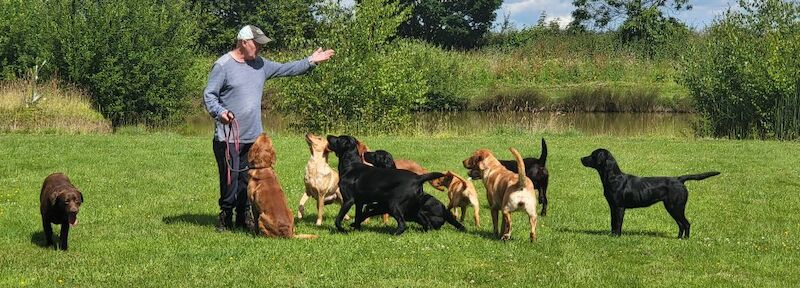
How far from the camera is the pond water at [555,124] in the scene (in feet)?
86.2

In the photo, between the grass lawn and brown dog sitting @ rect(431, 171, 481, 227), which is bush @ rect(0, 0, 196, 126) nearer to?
the grass lawn

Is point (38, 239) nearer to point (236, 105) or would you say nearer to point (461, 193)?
point (236, 105)

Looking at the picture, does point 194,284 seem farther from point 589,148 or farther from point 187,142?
point 589,148

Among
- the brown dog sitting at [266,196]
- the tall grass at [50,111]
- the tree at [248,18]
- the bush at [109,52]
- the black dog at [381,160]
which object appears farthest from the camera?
the tree at [248,18]

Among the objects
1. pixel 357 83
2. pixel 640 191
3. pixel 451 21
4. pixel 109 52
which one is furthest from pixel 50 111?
pixel 451 21

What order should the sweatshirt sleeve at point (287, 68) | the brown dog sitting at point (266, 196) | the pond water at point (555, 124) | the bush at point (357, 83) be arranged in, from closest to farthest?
the brown dog sitting at point (266, 196) → the sweatshirt sleeve at point (287, 68) → the pond water at point (555, 124) → the bush at point (357, 83)

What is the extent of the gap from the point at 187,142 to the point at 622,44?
44.4 metres

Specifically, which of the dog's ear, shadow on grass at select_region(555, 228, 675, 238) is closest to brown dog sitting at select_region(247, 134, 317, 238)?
the dog's ear

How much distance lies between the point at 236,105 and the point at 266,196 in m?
1.13

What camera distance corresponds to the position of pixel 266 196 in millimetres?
8109

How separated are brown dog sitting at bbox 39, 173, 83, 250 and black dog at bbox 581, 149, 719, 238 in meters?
5.84

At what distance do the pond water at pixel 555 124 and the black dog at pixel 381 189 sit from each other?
16.4 meters

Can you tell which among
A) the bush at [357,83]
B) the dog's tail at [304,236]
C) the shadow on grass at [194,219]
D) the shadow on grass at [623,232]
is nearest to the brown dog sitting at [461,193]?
the shadow on grass at [623,232]

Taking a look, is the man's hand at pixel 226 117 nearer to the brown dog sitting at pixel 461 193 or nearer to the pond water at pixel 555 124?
the brown dog sitting at pixel 461 193
